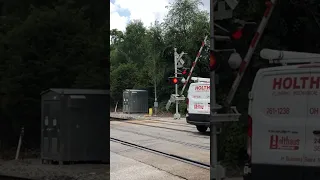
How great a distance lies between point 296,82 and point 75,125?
3601mm

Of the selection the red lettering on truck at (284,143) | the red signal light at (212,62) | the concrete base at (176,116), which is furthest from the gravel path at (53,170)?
the red lettering on truck at (284,143)

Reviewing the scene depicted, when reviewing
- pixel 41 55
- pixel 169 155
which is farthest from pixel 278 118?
pixel 41 55

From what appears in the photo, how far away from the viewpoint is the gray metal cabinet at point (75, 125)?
5.98 m

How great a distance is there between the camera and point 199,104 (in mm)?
4559

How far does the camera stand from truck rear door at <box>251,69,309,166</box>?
3762 mm

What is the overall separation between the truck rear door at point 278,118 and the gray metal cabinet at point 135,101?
4.61 feet

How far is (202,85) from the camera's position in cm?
430

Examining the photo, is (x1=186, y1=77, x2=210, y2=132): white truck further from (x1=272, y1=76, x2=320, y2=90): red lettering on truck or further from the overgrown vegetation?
the overgrown vegetation

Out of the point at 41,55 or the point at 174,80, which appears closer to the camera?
the point at 174,80

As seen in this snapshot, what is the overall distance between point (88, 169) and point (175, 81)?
8.39 ft

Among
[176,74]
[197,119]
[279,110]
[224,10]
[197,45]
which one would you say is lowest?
[197,119]

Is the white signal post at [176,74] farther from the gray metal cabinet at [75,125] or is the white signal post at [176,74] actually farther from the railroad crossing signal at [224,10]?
the gray metal cabinet at [75,125]

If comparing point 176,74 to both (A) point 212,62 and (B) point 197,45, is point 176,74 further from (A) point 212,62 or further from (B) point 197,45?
(A) point 212,62

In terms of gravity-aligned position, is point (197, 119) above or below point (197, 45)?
below
